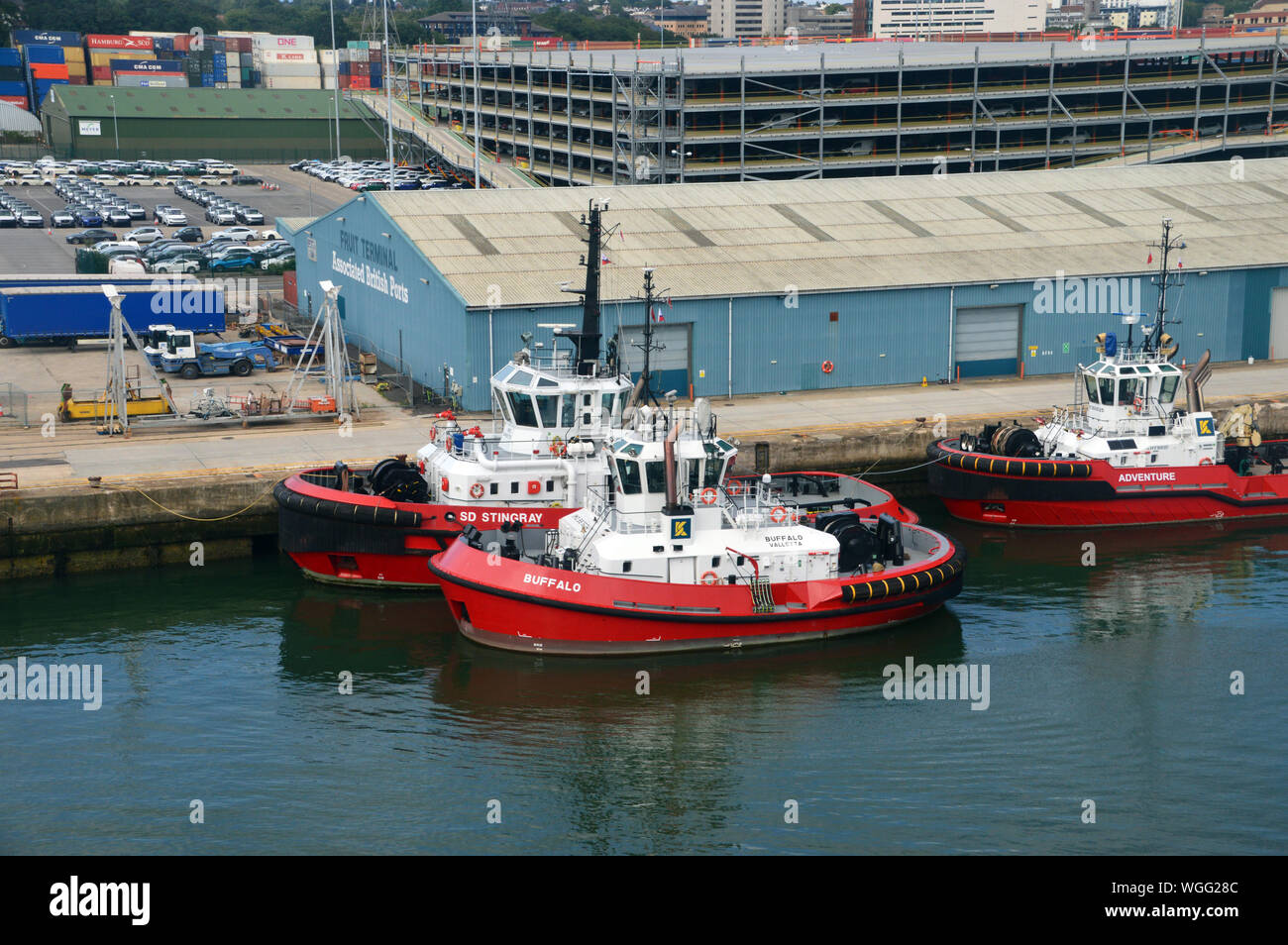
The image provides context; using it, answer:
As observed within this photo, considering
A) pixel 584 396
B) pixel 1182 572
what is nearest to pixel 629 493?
pixel 584 396

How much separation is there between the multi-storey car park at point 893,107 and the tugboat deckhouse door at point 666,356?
26507 mm

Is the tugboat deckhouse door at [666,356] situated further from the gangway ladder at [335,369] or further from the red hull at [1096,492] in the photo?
the red hull at [1096,492]

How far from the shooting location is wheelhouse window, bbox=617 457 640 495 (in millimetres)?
24844

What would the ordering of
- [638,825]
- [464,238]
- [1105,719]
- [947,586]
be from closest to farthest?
[638,825] < [1105,719] < [947,586] < [464,238]

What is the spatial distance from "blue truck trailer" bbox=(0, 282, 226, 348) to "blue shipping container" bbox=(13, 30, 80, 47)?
95383 millimetres

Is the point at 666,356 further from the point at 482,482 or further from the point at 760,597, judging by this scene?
the point at 760,597

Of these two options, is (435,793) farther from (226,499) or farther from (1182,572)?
(1182,572)

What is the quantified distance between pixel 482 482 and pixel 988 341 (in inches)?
780

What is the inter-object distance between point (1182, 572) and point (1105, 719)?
891 centimetres

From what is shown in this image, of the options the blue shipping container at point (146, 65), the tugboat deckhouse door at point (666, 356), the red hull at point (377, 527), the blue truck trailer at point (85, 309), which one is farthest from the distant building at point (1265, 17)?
the red hull at point (377, 527)

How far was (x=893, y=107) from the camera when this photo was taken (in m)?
68.6

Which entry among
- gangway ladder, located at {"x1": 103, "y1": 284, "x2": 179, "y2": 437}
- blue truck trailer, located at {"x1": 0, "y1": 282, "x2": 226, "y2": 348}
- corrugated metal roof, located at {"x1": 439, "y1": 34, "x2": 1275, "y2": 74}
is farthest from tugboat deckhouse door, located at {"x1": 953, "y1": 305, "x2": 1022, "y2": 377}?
corrugated metal roof, located at {"x1": 439, "y1": 34, "x2": 1275, "y2": 74}

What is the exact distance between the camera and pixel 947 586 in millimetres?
26297

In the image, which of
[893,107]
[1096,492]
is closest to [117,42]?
→ [893,107]
